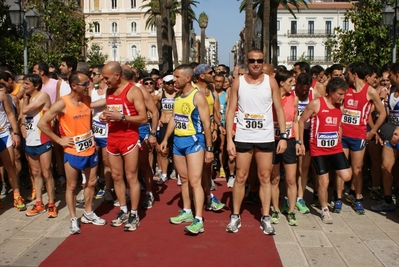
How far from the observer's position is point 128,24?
88.2m

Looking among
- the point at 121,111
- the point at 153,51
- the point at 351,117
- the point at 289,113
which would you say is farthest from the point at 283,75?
the point at 153,51

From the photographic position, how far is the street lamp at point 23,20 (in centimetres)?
1542

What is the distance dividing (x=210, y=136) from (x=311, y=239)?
1.88m

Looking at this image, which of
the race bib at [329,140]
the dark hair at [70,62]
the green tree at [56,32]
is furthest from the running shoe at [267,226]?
the green tree at [56,32]

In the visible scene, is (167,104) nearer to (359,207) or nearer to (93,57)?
(359,207)

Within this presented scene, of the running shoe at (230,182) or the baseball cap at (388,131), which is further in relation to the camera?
the running shoe at (230,182)

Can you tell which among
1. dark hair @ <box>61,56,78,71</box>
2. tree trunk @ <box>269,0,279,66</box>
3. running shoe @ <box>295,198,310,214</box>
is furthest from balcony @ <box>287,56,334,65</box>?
running shoe @ <box>295,198,310,214</box>

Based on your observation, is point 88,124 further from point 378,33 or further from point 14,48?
point 14,48

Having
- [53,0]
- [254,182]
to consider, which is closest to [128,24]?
[53,0]

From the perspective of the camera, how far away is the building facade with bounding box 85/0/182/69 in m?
87.4

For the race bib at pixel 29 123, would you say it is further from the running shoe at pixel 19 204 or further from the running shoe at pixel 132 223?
the running shoe at pixel 132 223

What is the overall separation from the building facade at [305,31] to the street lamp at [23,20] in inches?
2576

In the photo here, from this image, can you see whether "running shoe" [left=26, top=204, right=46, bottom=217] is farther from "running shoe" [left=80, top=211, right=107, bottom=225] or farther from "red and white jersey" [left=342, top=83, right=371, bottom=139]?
"red and white jersey" [left=342, top=83, right=371, bottom=139]

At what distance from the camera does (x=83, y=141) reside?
639 centimetres
